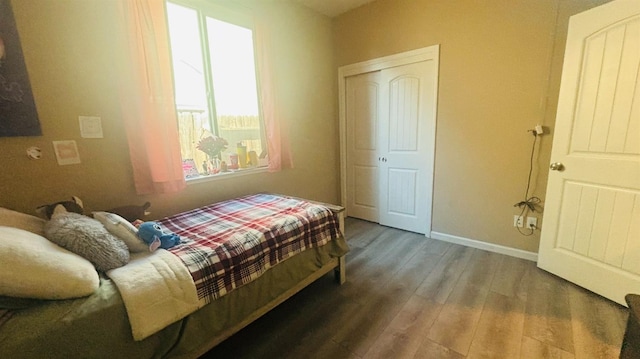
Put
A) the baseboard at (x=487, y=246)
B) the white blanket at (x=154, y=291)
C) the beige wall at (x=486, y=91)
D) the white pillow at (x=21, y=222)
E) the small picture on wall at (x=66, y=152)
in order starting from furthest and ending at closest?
the baseboard at (x=487, y=246) < the beige wall at (x=486, y=91) < the small picture on wall at (x=66, y=152) < the white pillow at (x=21, y=222) < the white blanket at (x=154, y=291)

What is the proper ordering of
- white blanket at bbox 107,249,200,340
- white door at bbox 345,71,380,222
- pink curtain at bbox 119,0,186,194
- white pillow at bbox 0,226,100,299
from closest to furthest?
white pillow at bbox 0,226,100,299 → white blanket at bbox 107,249,200,340 → pink curtain at bbox 119,0,186,194 → white door at bbox 345,71,380,222

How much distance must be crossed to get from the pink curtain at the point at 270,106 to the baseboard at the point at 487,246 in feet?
6.33

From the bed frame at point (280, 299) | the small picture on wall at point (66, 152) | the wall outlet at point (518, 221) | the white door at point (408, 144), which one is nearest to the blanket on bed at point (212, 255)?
the bed frame at point (280, 299)

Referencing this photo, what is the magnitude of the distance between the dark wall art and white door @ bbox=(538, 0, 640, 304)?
349cm

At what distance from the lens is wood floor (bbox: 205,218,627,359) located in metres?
1.44

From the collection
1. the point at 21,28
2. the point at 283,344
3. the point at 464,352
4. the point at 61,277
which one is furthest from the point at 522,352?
the point at 21,28

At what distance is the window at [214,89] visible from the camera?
2148 mm

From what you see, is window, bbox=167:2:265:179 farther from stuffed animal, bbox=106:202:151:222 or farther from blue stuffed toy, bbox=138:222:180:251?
blue stuffed toy, bbox=138:222:180:251

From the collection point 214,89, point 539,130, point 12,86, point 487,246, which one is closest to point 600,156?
point 539,130

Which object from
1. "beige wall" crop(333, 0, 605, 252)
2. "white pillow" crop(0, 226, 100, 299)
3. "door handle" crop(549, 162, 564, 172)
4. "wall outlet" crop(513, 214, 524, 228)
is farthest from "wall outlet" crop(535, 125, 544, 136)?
"white pillow" crop(0, 226, 100, 299)

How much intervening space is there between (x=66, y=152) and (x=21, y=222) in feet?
1.71

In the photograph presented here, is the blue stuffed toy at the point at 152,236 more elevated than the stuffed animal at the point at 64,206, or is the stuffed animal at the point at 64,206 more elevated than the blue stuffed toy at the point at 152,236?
the stuffed animal at the point at 64,206

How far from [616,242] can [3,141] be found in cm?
382

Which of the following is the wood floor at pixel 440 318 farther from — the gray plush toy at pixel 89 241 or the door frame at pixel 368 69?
the door frame at pixel 368 69
